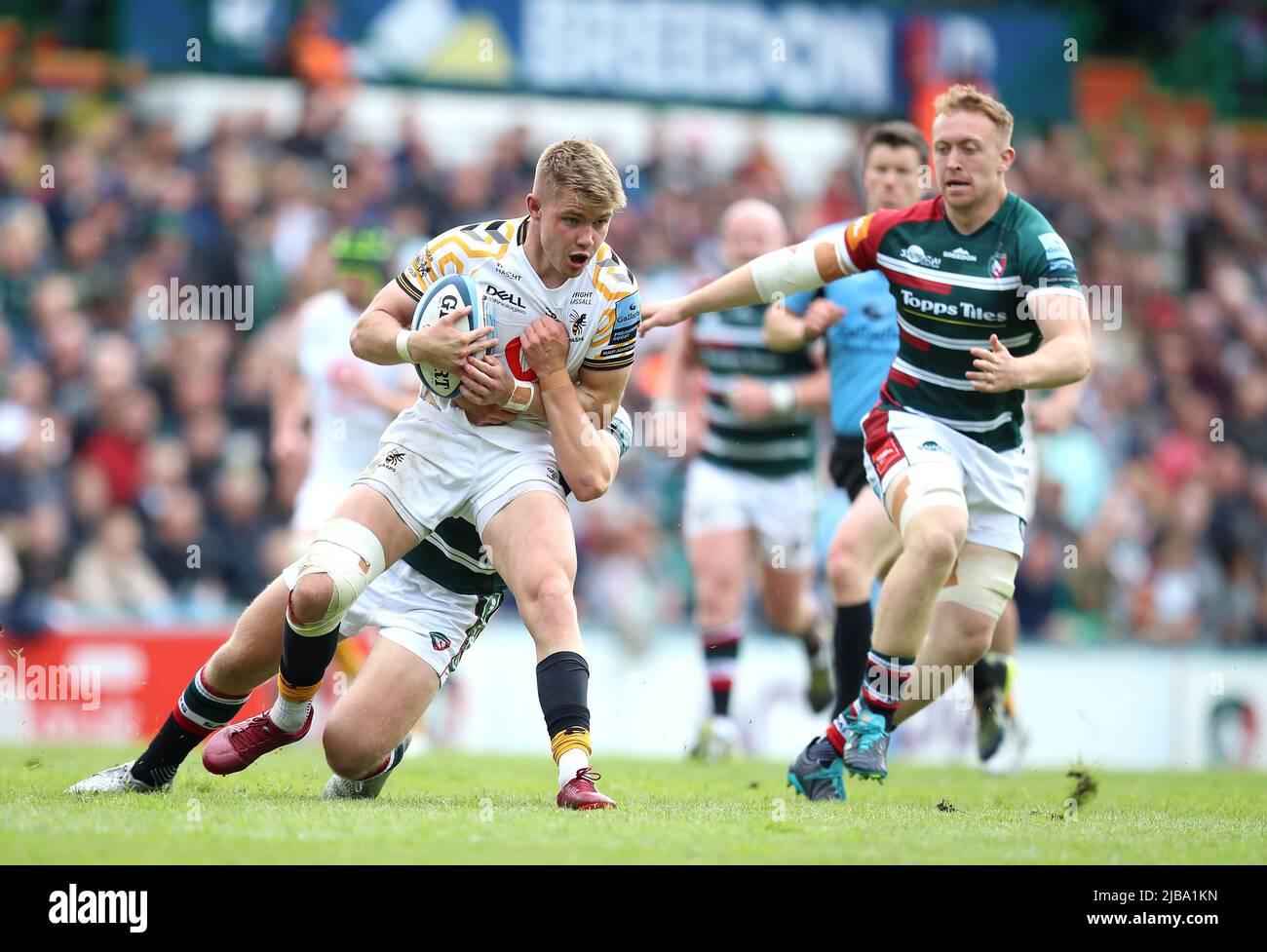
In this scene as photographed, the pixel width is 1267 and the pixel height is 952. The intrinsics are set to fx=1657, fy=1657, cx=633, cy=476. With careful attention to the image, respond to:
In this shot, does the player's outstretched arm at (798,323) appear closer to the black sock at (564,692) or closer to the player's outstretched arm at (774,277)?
the player's outstretched arm at (774,277)

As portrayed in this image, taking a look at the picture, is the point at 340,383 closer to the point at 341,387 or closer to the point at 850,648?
the point at 341,387

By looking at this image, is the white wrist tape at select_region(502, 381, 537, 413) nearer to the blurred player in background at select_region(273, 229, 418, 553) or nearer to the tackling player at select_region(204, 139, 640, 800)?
the tackling player at select_region(204, 139, 640, 800)

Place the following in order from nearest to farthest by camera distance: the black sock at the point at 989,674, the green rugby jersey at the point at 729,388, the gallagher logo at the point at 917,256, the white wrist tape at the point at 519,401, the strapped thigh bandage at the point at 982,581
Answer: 1. the white wrist tape at the point at 519,401
2. the gallagher logo at the point at 917,256
3. the strapped thigh bandage at the point at 982,581
4. the black sock at the point at 989,674
5. the green rugby jersey at the point at 729,388

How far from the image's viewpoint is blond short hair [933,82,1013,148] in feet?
22.4

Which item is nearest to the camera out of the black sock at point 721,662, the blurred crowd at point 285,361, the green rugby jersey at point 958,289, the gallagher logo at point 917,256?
the green rugby jersey at point 958,289

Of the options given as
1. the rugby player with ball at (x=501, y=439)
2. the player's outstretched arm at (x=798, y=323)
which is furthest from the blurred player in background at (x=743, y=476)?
the rugby player with ball at (x=501, y=439)

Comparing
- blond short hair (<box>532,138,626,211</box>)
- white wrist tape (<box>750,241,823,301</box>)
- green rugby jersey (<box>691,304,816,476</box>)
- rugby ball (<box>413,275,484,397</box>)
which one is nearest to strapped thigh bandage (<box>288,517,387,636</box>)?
rugby ball (<box>413,275,484,397</box>)

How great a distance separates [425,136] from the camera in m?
18.7

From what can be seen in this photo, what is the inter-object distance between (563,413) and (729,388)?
404cm

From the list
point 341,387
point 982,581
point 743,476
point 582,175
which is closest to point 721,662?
point 743,476

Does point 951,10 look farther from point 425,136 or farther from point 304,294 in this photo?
point 304,294

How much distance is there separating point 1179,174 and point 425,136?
32.9 feet

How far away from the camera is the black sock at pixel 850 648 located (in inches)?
341
